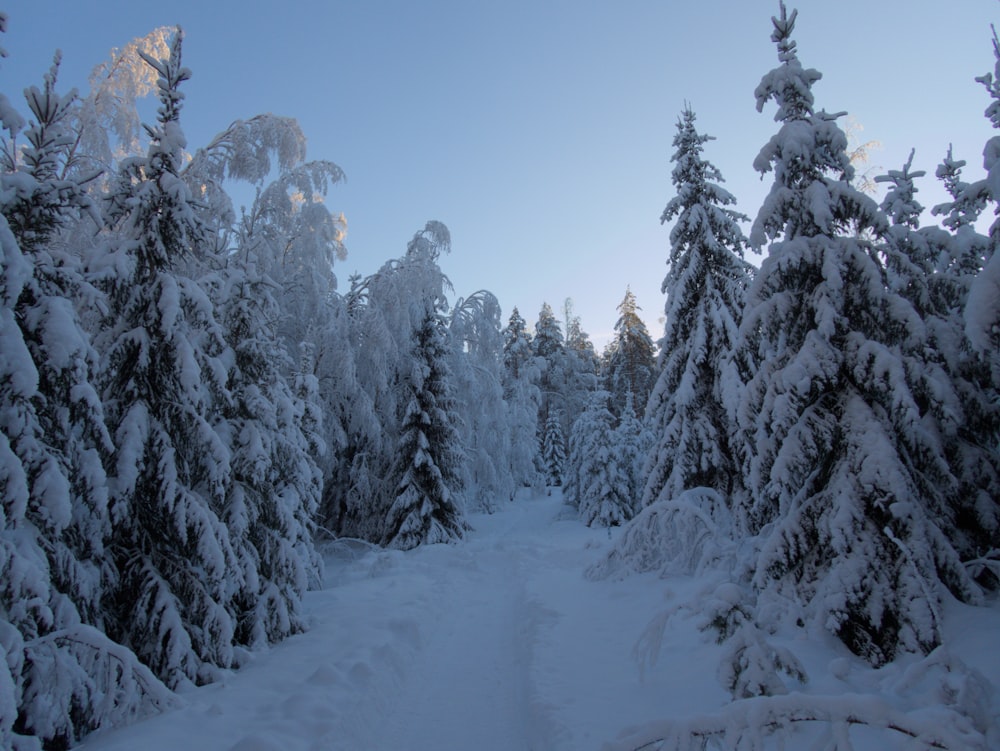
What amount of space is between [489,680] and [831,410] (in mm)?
5448

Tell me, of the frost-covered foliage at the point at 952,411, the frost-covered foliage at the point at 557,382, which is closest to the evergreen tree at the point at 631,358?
the frost-covered foliage at the point at 557,382

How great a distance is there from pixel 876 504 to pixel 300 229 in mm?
15086

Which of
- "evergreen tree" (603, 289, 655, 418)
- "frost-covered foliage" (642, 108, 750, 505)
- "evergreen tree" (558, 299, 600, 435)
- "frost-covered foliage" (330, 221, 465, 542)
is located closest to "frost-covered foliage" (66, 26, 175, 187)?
"frost-covered foliage" (330, 221, 465, 542)

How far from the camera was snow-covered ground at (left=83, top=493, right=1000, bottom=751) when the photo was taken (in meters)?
4.54

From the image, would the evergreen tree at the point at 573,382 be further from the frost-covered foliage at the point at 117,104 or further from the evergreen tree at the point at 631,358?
the frost-covered foliage at the point at 117,104

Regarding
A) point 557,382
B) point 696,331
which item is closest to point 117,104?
point 696,331

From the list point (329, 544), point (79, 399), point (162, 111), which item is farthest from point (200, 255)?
point (329, 544)

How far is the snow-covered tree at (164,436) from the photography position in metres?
5.96

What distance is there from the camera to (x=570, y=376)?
46.8 meters

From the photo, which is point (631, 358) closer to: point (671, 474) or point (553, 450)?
point (553, 450)

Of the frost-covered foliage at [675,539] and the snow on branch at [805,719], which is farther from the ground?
the snow on branch at [805,719]

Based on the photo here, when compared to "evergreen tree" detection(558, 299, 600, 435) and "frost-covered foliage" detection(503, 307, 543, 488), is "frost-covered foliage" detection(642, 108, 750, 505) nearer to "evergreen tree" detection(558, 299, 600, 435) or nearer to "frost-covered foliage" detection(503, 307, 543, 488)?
"frost-covered foliage" detection(503, 307, 543, 488)

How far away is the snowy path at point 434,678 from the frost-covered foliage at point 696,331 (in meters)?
3.12

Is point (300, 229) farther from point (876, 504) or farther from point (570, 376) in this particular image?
point (570, 376)
